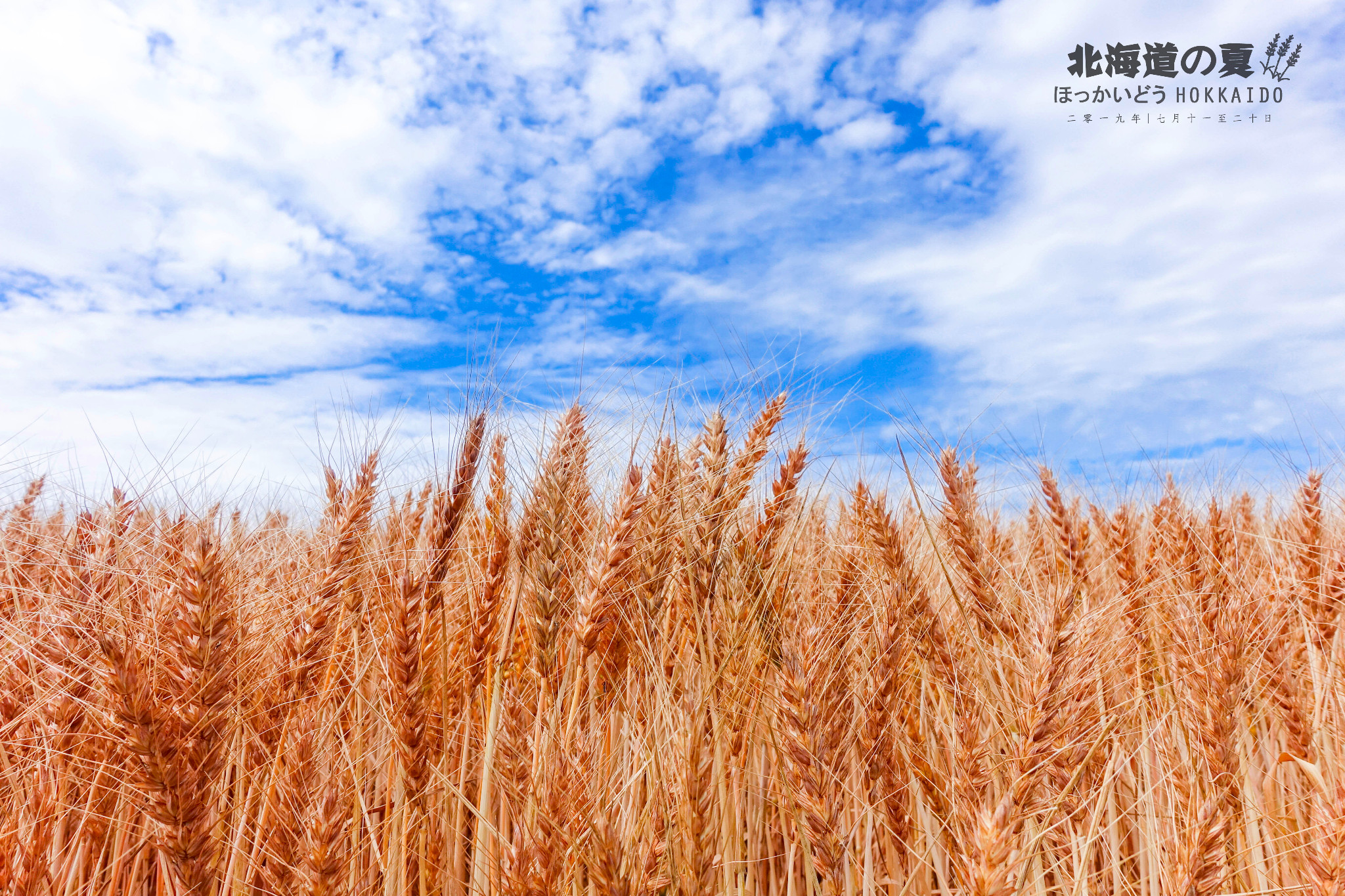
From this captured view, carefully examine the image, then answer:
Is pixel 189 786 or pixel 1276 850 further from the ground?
pixel 189 786

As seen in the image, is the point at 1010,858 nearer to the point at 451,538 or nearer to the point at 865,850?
the point at 865,850

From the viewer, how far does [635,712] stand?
2404 millimetres

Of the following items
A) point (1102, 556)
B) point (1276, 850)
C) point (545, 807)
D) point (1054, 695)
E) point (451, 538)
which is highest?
point (1102, 556)

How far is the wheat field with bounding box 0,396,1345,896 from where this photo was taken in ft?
6.37

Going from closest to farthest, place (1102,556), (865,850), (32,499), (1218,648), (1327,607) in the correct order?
(865,850) < (1218,648) < (1327,607) < (1102,556) < (32,499)

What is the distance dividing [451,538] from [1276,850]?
129 inches

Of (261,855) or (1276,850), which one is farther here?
(1276,850)

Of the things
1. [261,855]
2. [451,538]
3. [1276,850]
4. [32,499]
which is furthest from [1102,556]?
[32,499]

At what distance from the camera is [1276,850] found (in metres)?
2.80

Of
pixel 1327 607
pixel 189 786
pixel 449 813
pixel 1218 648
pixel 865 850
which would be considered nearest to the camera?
pixel 189 786

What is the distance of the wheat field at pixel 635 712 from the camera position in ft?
6.37

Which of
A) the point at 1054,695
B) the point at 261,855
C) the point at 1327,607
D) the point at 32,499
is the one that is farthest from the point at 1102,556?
the point at 32,499

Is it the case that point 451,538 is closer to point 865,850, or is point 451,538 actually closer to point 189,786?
point 189,786

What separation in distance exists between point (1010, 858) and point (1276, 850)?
1871mm
